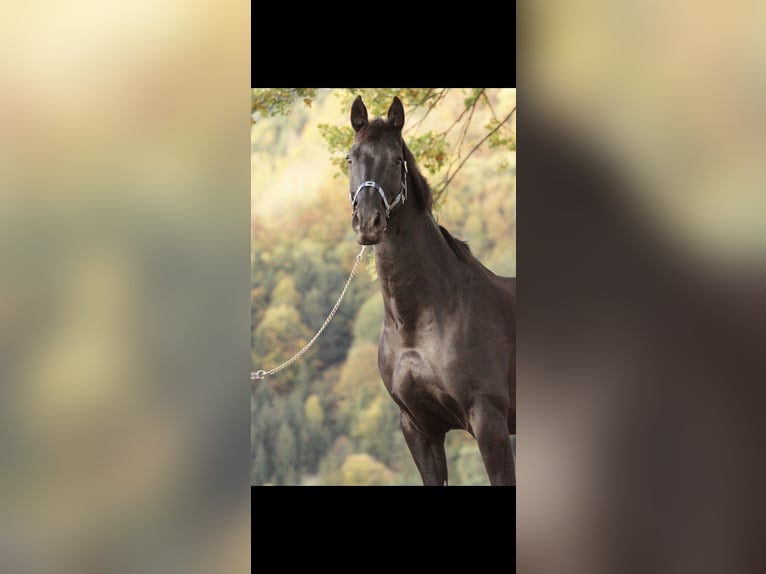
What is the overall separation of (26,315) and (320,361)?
13.7 ft

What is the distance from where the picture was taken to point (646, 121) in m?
1.42

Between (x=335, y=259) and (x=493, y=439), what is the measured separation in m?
1.99

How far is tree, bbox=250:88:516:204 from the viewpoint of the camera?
532 cm

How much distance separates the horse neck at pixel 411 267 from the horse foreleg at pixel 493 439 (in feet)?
1.61

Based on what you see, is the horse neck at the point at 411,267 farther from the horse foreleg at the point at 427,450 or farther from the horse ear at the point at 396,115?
the horse foreleg at the point at 427,450

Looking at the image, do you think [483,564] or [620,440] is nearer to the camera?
[620,440]

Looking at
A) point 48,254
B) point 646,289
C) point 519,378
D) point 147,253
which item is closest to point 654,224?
point 646,289

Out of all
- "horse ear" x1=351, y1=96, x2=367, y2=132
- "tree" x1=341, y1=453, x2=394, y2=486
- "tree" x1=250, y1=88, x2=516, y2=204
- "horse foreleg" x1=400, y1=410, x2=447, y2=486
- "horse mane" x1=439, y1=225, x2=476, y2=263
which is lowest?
"tree" x1=341, y1=453, x2=394, y2=486

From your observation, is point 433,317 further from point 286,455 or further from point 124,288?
point 124,288

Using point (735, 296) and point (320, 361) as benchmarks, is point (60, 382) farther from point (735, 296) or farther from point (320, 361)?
point (320, 361)

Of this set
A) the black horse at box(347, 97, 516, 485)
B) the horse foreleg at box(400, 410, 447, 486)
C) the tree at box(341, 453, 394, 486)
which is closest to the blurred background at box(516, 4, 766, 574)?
the black horse at box(347, 97, 516, 485)

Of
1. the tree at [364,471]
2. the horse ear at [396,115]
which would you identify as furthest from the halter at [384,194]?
the tree at [364,471]

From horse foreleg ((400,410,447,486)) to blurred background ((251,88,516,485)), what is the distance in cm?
119

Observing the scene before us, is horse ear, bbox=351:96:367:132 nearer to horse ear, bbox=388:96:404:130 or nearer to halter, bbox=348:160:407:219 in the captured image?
horse ear, bbox=388:96:404:130
